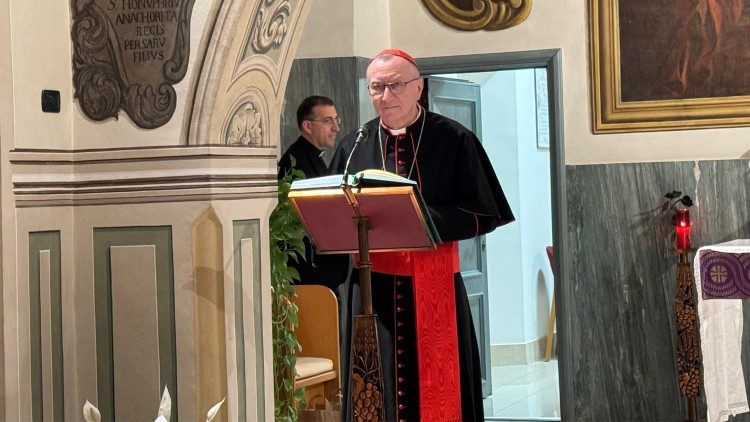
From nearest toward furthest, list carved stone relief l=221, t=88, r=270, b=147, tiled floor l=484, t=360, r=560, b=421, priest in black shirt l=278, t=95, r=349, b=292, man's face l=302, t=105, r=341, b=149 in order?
carved stone relief l=221, t=88, r=270, b=147, priest in black shirt l=278, t=95, r=349, b=292, man's face l=302, t=105, r=341, b=149, tiled floor l=484, t=360, r=560, b=421

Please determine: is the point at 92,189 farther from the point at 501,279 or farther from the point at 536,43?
the point at 501,279

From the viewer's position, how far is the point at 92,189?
4488mm

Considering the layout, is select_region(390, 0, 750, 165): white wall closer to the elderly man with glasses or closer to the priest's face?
the elderly man with glasses

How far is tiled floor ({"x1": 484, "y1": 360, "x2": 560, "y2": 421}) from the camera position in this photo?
8805mm

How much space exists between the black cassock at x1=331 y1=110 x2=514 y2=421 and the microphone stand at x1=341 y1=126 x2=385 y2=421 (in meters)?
0.71

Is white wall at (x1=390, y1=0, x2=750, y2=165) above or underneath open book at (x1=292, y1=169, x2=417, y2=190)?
above

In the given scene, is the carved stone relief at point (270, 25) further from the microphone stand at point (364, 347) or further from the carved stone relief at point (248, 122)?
the microphone stand at point (364, 347)

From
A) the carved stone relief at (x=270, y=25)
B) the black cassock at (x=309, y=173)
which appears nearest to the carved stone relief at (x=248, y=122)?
the carved stone relief at (x=270, y=25)

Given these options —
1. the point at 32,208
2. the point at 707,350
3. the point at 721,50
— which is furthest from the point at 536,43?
the point at 32,208

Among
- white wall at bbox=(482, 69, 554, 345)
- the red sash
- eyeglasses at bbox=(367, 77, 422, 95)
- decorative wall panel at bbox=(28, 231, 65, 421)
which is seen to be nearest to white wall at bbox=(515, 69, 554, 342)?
white wall at bbox=(482, 69, 554, 345)

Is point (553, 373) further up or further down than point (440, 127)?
further down

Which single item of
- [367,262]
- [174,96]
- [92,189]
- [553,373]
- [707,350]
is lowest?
[553,373]

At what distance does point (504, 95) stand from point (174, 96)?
24.9 feet

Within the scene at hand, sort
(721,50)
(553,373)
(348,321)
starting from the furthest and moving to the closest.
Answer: (553,373)
(721,50)
(348,321)
